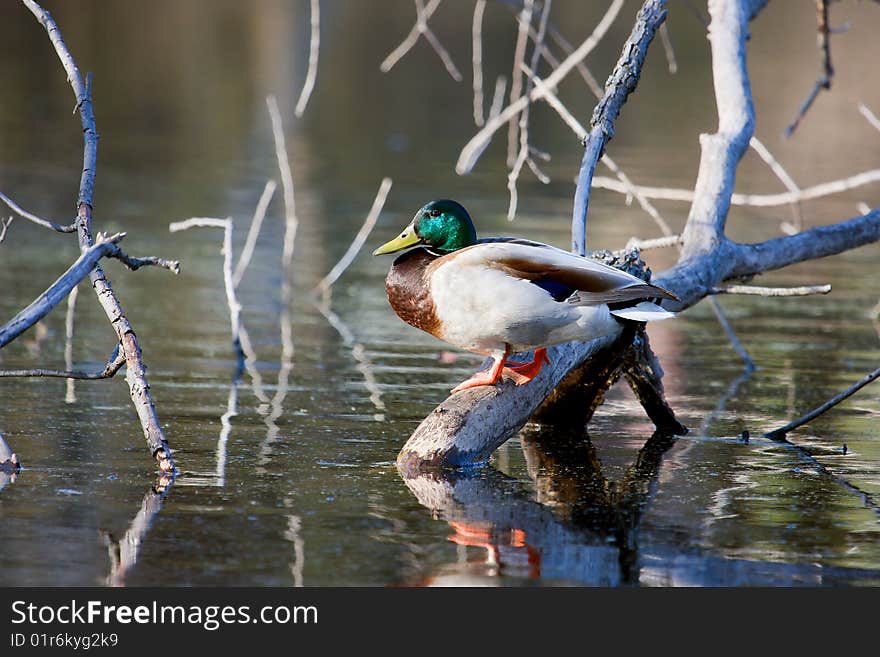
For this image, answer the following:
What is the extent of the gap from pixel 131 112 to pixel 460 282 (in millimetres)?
15877

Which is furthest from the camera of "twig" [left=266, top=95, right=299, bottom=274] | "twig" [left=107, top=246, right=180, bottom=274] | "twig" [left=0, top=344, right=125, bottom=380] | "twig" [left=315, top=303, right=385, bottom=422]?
"twig" [left=266, top=95, right=299, bottom=274]

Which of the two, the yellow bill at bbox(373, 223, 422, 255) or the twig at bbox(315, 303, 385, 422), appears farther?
the twig at bbox(315, 303, 385, 422)

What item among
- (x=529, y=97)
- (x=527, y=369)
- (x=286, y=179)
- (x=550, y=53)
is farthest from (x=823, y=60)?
(x=286, y=179)

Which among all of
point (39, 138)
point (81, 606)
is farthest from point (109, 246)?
point (39, 138)

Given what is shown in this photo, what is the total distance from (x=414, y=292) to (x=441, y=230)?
0.30 meters

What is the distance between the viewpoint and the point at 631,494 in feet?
17.1

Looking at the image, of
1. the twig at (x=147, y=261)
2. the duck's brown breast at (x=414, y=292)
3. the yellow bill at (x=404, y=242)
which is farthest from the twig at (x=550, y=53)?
the twig at (x=147, y=261)

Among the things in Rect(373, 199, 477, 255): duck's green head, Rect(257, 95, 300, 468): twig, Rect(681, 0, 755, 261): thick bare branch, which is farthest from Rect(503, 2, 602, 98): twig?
Rect(257, 95, 300, 468): twig

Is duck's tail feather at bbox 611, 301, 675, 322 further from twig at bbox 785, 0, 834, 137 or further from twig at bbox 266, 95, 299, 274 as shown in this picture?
twig at bbox 266, 95, 299, 274

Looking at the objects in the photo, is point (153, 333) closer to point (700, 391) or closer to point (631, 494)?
point (700, 391)

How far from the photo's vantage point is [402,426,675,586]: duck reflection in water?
4254mm

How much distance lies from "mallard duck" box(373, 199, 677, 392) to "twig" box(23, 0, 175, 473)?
0.87 m

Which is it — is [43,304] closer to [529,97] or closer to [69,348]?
[529,97]

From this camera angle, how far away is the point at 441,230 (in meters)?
5.20
